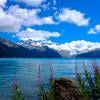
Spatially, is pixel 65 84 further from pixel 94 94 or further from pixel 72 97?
pixel 94 94

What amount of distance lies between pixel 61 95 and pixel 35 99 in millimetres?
14096

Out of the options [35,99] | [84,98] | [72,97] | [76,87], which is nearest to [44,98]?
[84,98]

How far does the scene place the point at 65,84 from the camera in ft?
70.4

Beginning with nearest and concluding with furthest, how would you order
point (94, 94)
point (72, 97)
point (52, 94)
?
point (52, 94), point (94, 94), point (72, 97)

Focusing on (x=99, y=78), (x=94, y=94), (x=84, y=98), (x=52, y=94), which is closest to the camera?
(x=52, y=94)

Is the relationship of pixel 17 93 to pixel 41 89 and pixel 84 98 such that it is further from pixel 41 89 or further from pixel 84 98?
pixel 84 98

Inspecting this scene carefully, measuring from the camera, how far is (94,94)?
1630cm

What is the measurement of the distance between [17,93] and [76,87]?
8.99 metres

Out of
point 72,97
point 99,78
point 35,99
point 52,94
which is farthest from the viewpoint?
point 35,99

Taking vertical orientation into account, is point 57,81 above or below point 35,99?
above

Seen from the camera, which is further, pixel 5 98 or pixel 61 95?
pixel 5 98

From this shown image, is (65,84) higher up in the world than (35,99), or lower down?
higher up

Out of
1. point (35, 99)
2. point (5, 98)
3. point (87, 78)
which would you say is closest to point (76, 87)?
point (87, 78)

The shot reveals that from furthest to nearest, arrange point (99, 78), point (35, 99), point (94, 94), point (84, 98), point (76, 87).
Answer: point (35, 99)
point (76, 87)
point (94, 94)
point (99, 78)
point (84, 98)
